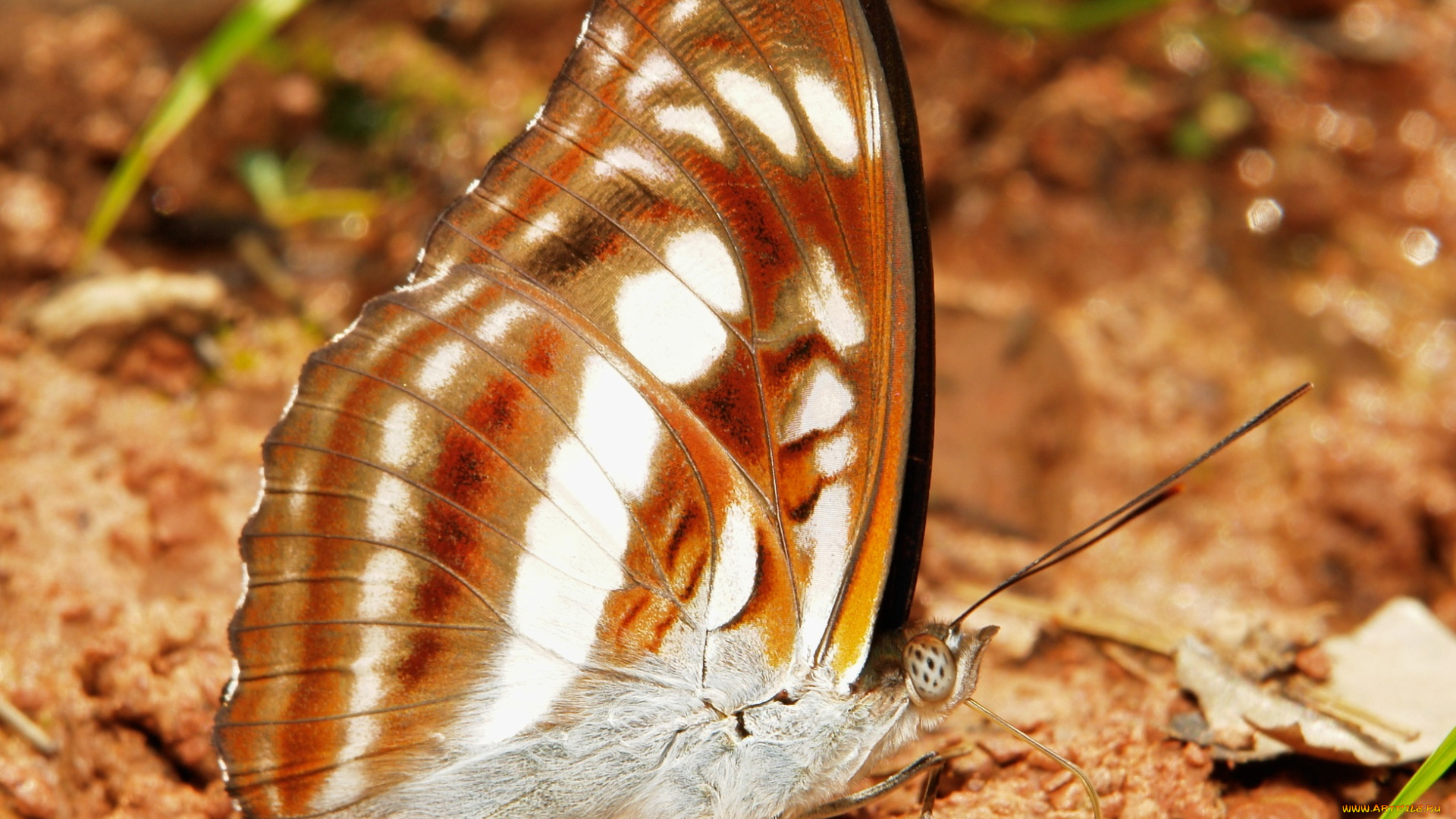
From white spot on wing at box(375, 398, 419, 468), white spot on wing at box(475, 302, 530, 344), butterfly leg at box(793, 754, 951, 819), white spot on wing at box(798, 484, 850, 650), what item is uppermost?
white spot on wing at box(475, 302, 530, 344)

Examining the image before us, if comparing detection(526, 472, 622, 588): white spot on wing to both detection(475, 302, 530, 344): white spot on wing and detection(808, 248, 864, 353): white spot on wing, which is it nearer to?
detection(475, 302, 530, 344): white spot on wing

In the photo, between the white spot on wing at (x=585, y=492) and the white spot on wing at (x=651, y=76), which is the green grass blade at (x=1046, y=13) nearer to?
the white spot on wing at (x=651, y=76)

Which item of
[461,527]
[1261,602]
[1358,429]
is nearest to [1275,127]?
[1358,429]

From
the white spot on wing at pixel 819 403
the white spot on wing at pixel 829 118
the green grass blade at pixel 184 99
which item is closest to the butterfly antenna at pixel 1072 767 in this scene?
the white spot on wing at pixel 819 403

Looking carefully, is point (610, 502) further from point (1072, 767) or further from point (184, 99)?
point (184, 99)

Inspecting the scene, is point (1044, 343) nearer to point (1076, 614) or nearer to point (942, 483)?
point (942, 483)

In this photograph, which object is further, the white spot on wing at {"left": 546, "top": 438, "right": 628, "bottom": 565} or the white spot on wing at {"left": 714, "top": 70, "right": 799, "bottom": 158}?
the white spot on wing at {"left": 546, "top": 438, "right": 628, "bottom": 565}

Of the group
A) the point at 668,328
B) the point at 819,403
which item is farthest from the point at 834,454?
the point at 668,328

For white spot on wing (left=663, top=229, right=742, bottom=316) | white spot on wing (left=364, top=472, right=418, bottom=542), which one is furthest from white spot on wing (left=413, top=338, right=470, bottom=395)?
white spot on wing (left=663, top=229, right=742, bottom=316)
